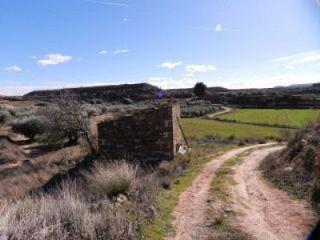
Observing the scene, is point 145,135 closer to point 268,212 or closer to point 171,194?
point 171,194

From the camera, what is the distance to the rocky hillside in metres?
7.92

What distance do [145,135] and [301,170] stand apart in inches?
257

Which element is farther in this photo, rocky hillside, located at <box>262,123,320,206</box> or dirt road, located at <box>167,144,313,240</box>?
rocky hillside, located at <box>262,123,320,206</box>

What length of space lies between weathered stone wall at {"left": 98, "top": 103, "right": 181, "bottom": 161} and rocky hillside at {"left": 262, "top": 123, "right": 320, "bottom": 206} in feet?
12.7

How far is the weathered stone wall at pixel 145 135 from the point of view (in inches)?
543

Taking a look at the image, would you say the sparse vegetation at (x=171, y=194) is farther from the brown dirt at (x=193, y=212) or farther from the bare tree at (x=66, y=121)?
the bare tree at (x=66, y=121)

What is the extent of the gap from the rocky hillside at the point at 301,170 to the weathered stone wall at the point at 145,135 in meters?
3.86

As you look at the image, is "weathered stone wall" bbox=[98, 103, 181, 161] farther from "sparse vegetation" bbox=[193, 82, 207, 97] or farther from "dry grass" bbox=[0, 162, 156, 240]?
"sparse vegetation" bbox=[193, 82, 207, 97]

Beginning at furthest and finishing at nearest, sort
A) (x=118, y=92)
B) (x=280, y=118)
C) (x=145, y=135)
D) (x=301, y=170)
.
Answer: (x=118, y=92) → (x=280, y=118) → (x=145, y=135) → (x=301, y=170)

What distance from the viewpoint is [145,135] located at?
14.1m

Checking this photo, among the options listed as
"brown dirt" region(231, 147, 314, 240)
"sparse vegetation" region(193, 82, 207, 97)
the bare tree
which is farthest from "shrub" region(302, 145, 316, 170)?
"sparse vegetation" region(193, 82, 207, 97)

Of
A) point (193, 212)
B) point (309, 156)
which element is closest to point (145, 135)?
point (309, 156)

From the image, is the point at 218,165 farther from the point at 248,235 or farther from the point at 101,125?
the point at 248,235

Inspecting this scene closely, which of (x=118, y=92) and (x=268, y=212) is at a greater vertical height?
(x=118, y=92)
